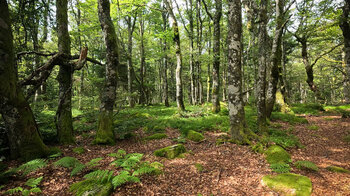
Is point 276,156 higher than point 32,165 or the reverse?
the reverse

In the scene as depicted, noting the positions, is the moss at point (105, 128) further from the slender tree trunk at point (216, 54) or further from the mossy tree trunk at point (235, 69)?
the slender tree trunk at point (216, 54)

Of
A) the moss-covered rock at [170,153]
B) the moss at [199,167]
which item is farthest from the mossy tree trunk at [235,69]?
the moss-covered rock at [170,153]

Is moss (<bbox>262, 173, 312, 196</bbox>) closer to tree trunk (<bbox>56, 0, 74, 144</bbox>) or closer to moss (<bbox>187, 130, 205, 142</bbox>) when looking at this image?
moss (<bbox>187, 130, 205, 142</bbox>)

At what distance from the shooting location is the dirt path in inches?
132

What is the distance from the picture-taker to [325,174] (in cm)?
395

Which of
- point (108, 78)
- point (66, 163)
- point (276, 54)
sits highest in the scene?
point (276, 54)

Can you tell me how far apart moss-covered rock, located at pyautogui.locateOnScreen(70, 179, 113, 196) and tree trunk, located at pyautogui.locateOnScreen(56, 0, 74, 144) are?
356cm

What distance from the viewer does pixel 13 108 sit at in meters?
3.92

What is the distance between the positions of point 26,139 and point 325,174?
25.5 feet

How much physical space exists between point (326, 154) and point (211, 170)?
4341mm

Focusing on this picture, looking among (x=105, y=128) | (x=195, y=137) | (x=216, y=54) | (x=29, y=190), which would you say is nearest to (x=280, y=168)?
(x=195, y=137)

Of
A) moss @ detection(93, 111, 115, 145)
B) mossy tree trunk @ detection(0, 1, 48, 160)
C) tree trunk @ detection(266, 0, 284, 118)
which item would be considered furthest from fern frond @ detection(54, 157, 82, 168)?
tree trunk @ detection(266, 0, 284, 118)

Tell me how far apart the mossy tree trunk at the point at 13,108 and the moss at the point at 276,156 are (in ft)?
21.6

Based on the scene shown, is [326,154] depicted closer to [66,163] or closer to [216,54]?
[66,163]
